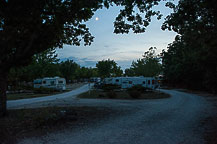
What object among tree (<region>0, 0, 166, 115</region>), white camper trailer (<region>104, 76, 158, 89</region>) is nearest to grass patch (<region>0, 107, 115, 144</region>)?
tree (<region>0, 0, 166, 115</region>)

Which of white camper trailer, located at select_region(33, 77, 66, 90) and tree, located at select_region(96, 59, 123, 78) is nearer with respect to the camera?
white camper trailer, located at select_region(33, 77, 66, 90)

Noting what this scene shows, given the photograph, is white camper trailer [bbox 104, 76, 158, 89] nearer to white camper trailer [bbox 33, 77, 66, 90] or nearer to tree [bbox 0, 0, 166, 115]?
white camper trailer [bbox 33, 77, 66, 90]

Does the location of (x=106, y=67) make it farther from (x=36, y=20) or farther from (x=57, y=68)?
(x=36, y=20)

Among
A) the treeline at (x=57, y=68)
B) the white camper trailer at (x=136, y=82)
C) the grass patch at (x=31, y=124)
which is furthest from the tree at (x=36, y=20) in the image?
the white camper trailer at (x=136, y=82)

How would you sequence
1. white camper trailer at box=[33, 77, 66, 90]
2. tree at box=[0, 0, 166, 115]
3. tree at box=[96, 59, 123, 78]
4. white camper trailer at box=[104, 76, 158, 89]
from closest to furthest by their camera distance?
tree at box=[0, 0, 166, 115]
white camper trailer at box=[104, 76, 158, 89]
white camper trailer at box=[33, 77, 66, 90]
tree at box=[96, 59, 123, 78]

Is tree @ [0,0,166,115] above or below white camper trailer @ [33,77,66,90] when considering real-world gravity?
above

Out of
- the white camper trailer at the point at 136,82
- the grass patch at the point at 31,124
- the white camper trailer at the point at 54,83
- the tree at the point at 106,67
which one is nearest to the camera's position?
the grass patch at the point at 31,124

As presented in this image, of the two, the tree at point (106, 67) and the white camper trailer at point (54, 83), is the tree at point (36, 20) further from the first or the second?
the tree at point (106, 67)

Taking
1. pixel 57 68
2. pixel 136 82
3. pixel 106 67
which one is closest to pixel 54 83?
pixel 136 82

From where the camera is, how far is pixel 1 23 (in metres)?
9.21

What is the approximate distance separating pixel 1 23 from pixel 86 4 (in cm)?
500

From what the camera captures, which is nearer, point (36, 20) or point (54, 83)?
point (36, 20)

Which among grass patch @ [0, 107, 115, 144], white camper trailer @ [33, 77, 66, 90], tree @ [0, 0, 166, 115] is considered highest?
tree @ [0, 0, 166, 115]

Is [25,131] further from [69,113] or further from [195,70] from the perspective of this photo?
[195,70]
